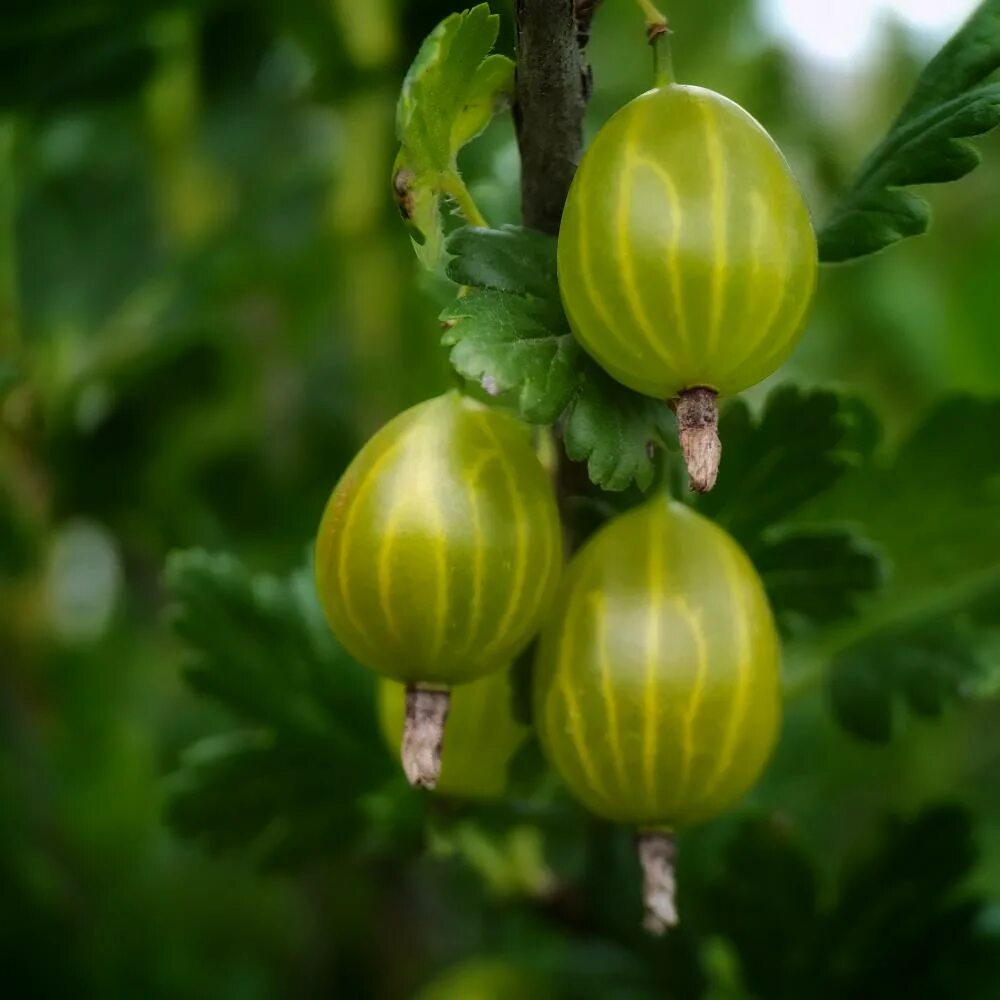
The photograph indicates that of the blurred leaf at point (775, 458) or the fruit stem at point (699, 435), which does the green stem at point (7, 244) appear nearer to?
the blurred leaf at point (775, 458)

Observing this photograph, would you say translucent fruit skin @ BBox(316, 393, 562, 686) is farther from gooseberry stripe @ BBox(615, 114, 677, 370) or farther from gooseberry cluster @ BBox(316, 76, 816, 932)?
gooseberry stripe @ BBox(615, 114, 677, 370)

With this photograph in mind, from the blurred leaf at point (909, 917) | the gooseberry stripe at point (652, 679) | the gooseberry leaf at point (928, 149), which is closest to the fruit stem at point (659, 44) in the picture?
the gooseberry leaf at point (928, 149)

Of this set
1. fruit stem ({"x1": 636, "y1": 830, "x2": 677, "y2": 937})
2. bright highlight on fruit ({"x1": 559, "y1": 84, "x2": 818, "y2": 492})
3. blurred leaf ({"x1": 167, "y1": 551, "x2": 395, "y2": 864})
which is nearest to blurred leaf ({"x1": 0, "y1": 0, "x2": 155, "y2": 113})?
blurred leaf ({"x1": 167, "y1": 551, "x2": 395, "y2": 864})

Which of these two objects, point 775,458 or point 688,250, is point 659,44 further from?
point 775,458

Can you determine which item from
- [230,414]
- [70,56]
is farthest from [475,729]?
[70,56]

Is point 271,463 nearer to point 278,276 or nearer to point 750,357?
point 278,276

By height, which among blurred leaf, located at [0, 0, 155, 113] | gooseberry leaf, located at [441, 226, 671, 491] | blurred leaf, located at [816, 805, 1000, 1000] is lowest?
blurred leaf, located at [816, 805, 1000, 1000]
